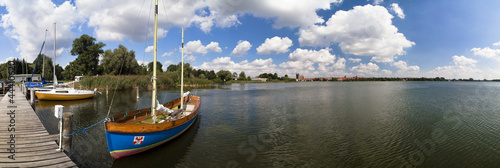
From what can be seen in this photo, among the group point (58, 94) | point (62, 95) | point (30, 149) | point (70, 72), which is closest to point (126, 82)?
point (62, 95)

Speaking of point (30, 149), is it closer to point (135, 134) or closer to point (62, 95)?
point (135, 134)

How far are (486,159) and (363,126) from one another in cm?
627

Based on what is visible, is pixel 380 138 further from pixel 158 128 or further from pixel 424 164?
pixel 158 128

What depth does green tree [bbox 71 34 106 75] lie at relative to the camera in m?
54.5

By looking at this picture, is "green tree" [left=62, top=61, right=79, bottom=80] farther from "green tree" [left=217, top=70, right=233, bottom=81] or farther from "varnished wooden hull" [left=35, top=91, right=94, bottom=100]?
"green tree" [left=217, top=70, right=233, bottom=81]

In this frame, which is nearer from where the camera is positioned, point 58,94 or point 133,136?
point 133,136

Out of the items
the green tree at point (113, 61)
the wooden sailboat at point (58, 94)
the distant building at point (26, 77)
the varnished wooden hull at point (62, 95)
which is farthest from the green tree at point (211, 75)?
the wooden sailboat at point (58, 94)

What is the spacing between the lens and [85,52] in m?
55.1

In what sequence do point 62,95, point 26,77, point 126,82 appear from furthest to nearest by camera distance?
point 26,77 → point 126,82 → point 62,95

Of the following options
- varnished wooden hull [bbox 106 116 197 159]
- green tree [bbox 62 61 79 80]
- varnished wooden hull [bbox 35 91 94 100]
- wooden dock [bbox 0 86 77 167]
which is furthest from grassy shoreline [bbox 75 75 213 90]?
varnished wooden hull [bbox 106 116 197 159]

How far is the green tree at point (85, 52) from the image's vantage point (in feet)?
179

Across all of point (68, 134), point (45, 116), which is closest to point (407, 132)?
point (68, 134)

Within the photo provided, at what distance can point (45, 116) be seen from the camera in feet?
56.7

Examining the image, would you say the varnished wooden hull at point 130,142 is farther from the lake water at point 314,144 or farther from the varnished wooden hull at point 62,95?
the varnished wooden hull at point 62,95
